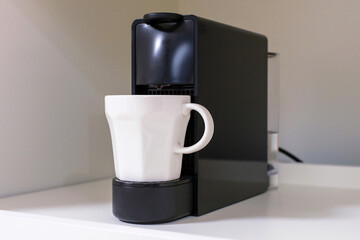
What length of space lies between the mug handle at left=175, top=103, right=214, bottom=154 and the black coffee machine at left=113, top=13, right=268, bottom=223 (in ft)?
0.14

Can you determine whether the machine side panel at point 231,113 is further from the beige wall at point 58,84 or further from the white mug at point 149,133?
the beige wall at point 58,84

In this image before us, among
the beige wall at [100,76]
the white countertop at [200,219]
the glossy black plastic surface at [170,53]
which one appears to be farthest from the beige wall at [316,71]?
the glossy black plastic surface at [170,53]

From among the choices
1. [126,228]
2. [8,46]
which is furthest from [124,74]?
[126,228]

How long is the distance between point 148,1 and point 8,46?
415 mm

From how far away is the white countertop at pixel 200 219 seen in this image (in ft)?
1.80

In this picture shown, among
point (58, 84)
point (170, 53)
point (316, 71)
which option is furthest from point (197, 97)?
point (316, 71)

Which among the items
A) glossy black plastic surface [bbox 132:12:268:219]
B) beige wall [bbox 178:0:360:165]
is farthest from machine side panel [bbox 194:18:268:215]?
beige wall [bbox 178:0:360:165]

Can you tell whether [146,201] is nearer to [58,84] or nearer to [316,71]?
[58,84]

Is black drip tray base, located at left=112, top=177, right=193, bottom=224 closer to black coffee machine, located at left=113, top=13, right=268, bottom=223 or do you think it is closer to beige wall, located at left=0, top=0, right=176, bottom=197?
black coffee machine, located at left=113, top=13, right=268, bottom=223

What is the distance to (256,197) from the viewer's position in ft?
2.65

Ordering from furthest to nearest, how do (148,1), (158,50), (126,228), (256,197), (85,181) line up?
1. (148,1)
2. (85,181)
3. (256,197)
4. (158,50)
5. (126,228)

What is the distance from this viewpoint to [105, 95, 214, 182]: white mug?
22.9 inches

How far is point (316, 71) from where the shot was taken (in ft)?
3.65

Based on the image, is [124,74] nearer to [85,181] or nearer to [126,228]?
[85,181]
